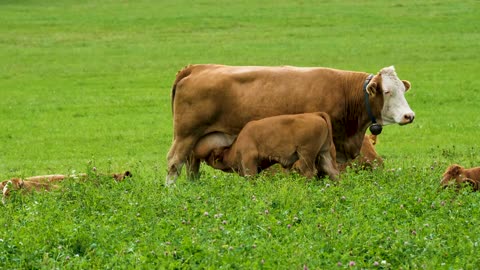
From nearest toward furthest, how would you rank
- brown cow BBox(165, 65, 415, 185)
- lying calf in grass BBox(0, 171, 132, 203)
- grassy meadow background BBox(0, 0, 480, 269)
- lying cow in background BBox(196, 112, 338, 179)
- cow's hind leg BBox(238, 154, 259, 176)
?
grassy meadow background BBox(0, 0, 480, 269) → lying calf in grass BBox(0, 171, 132, 203) → lying cow in background BBox(196, 112, 338, 179) → cow's hind leg BBox(238, 154, 259, 176) → brown cow BBox(165, 65, 415, 185)

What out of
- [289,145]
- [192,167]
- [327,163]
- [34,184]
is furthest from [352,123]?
[34,184]

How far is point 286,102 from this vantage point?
13859mm

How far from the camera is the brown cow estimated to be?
1377 centimetres

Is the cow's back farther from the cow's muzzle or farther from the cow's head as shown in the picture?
the cow's muzzle

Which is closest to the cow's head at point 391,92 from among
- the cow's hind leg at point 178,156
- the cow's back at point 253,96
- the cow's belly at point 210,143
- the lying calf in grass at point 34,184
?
the cow's back at point 253,96

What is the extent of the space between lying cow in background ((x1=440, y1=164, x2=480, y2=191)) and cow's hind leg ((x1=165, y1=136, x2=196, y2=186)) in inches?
133

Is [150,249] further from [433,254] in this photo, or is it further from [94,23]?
[94,23]

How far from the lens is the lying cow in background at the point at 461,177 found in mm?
12102

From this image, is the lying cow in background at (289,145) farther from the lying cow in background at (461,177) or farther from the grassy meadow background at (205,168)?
the lying cow in background at (461,177)

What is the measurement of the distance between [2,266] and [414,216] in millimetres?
3877

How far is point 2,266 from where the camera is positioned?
923 centimetres

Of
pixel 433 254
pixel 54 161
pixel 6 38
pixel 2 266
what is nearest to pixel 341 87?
pixel 433 254

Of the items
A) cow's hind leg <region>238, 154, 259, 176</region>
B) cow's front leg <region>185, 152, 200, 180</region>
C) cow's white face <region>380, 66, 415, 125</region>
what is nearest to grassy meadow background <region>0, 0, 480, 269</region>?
cow's hind leg <region>238, 154, 259, 176</region>

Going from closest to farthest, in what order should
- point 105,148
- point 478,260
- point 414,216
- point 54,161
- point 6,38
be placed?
point 478,260, point 414,216, point 54,161, point 105,148, point 6,38
